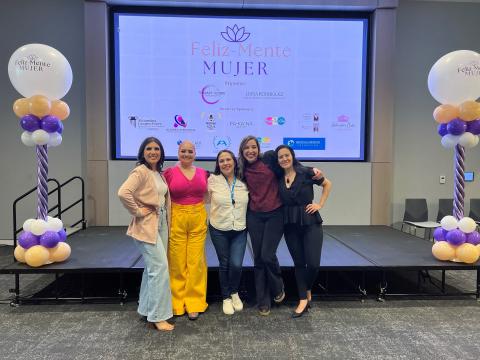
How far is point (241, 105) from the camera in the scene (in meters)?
5.32

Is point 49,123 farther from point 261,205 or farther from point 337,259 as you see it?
point 337,259

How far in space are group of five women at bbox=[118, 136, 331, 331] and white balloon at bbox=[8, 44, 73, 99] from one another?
1.23 metres

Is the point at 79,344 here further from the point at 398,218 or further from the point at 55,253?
the point at 398,218

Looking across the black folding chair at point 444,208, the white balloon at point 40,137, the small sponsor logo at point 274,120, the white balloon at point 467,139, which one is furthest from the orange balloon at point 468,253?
Answer: the white balloon at point 40,137

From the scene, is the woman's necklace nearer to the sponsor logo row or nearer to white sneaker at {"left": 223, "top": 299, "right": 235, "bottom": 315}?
white sneaker at {"left": 223, "top": 299, "right": 235, "bottom": 315}

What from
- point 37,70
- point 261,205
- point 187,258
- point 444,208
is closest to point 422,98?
point 444,208

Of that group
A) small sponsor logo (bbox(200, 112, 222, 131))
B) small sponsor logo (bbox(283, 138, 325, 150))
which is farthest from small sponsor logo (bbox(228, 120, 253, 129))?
small sponsor logo (bbox(283, 138, 325, 150))

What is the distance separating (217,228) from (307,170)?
829 mm

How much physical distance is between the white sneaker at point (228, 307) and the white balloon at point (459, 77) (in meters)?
2.69

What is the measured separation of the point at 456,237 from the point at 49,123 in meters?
3.74

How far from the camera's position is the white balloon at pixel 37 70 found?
125 inches

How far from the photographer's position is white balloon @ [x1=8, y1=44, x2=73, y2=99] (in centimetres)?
319

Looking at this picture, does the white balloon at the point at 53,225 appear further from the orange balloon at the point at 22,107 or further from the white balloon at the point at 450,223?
the white balloon at the point at 450,223

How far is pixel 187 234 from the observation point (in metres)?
2.89
